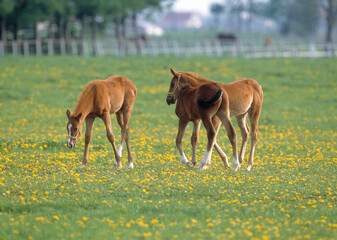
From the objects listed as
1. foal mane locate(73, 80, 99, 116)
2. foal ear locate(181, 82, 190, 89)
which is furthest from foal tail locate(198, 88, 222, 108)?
foal mane locate(73, 80, 99, 116)

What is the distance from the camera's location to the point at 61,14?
4656 cm

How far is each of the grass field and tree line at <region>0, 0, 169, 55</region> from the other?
81.3 ft

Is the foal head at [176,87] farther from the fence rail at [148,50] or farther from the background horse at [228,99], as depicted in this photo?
the fence rail at [148,50]

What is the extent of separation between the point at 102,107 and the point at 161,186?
2.37 m

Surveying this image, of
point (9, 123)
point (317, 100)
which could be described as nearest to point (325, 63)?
point (317, 100)

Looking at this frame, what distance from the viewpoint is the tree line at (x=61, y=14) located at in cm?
4384

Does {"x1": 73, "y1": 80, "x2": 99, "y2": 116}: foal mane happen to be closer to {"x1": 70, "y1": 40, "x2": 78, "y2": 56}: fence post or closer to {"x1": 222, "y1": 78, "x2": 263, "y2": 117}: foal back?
{"x1": 222, "y1": 78, "x2": 263, "y2": 117}: foal back

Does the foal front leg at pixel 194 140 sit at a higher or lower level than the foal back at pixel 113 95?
lower

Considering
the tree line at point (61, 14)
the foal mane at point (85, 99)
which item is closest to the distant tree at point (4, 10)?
→ the tree line at point (61, 14)

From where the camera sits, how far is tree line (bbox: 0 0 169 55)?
144 feet

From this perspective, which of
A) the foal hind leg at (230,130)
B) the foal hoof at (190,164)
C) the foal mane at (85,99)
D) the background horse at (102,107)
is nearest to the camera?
the background horse at (102,107)

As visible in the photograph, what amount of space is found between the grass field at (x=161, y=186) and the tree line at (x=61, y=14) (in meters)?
24.8

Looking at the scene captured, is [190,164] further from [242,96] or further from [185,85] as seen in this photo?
[242,96]

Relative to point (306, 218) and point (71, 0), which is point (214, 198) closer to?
point (306, 218)
